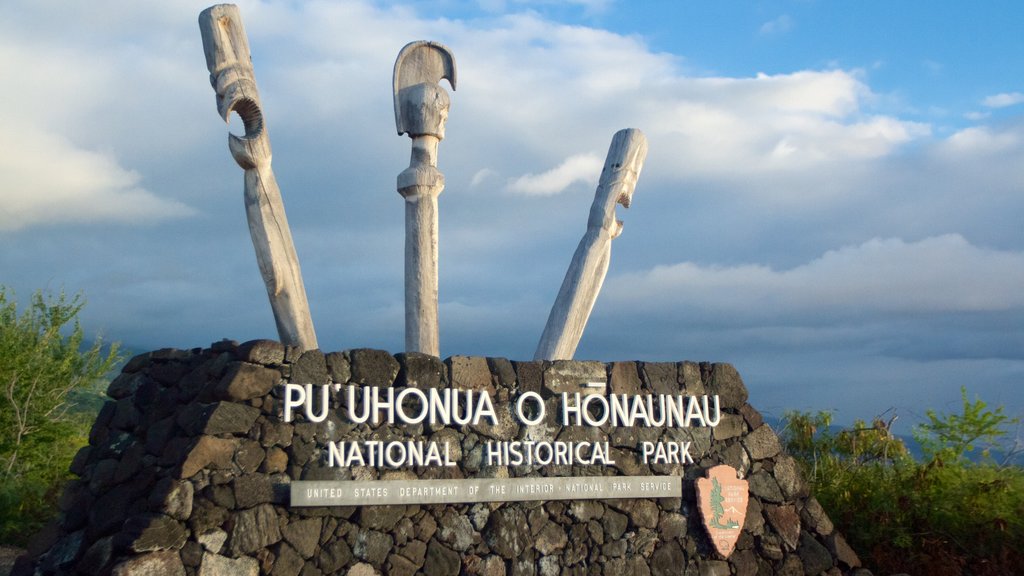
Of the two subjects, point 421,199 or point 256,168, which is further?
point 421,199

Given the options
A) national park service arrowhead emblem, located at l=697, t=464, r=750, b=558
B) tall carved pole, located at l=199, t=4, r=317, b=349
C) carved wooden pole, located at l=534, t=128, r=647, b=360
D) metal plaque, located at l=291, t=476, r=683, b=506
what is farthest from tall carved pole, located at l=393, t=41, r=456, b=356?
national park service arrowhead emblem, located at l=697, t=464, r=750, b=558

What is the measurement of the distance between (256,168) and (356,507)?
10.7ft

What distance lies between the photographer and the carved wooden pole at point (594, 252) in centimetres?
1027

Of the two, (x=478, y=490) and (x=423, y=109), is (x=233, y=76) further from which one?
(x=478, y=490)

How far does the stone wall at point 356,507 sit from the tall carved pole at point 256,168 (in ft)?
3.37

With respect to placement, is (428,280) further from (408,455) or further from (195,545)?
(195,545)

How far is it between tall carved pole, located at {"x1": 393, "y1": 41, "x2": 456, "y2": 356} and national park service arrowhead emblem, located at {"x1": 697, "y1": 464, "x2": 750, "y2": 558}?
291 cm

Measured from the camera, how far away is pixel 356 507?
7852 mm

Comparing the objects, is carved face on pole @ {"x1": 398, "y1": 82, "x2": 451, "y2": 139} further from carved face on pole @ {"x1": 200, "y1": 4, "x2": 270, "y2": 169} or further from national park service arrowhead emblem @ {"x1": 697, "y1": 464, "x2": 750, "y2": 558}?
national park service arrowhead emblem @ {"x1": 697, "y1": 464, "x2": 750, "y2": 558}

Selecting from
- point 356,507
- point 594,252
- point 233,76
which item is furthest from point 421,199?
point 356,507

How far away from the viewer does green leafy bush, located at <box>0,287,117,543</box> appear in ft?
48.2

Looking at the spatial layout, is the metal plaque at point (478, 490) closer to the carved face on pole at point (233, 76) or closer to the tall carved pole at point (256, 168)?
the tall carved pole at point (256, 168)

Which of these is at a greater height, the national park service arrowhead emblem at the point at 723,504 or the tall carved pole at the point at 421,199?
the tall carved pole at the point at 421,199

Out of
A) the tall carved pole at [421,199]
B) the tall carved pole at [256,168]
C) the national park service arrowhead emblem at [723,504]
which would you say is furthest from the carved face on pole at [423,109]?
the national park service arrowhead emblem at [723,504]
